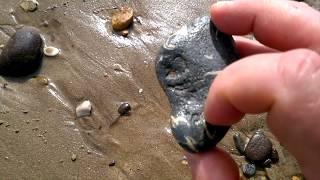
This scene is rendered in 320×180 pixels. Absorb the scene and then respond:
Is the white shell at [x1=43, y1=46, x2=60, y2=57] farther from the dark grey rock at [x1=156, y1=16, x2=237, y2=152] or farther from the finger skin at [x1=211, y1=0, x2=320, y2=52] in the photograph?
the finger skin at [x1=211, y1=0, x2=320, y2=52]

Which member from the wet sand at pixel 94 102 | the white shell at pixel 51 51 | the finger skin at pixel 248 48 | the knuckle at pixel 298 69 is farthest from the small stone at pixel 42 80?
the knuckle at pixel 298 69

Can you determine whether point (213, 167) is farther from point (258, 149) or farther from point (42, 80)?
point (42, 80)

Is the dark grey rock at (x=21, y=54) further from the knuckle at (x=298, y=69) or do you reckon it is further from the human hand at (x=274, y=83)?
the knuckle at (x=298, y=69)

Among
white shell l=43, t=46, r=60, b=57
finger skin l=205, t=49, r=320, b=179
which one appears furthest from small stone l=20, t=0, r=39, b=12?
finger skin l=205, t=49, r=320, b=179

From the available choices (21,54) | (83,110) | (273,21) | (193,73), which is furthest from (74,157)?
(273,21)

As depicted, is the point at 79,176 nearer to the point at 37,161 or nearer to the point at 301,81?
the point at 37,161
